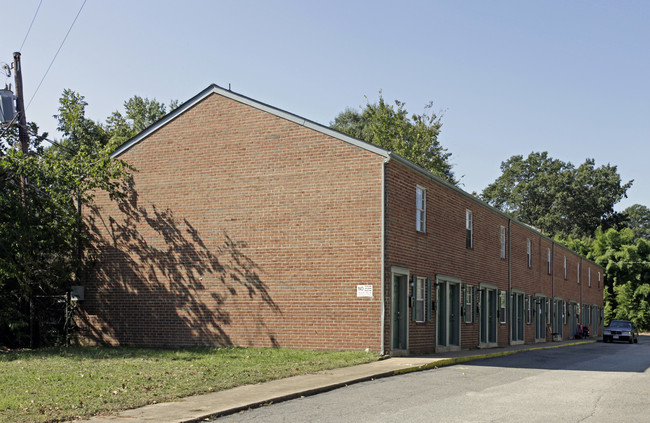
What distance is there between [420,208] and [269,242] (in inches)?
207

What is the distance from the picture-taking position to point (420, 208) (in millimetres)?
23391

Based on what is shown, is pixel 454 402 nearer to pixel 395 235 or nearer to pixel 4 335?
pixel 395 235

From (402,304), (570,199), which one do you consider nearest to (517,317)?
(402,304)

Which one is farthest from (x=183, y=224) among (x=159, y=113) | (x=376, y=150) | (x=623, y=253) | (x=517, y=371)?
(x=623, y=253)

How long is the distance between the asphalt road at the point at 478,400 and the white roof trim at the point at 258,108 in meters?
6.96

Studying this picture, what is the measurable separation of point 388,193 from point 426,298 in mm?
4666

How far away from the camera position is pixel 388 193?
20.6 metres

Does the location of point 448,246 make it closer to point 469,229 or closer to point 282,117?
point 469,229

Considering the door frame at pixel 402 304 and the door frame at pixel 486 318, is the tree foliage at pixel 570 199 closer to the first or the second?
the door frame at pixel 486 318

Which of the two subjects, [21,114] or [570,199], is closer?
[21,114]

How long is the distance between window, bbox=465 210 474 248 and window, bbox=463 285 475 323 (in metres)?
1.73

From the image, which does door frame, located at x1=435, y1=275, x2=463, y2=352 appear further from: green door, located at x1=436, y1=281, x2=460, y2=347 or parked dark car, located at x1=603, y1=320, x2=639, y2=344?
parked dark car, located at x1=603, y1=320, x2=639, y2=344

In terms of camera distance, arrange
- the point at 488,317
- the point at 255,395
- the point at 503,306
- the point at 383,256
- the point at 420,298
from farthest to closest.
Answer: the point at 503,306 → the point at 488,317 → the point at 420,298 → the point at 383,256 → the point at 255,395

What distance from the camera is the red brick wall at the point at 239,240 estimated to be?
2061 centimetres
